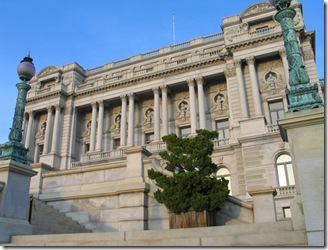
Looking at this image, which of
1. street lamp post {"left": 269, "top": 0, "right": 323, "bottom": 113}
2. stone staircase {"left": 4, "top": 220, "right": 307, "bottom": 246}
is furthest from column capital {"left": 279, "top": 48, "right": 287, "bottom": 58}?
stone staircase {"left": 4, "top": 220, "right": 307, "bottom": 246}

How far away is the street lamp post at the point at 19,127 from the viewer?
1042cm

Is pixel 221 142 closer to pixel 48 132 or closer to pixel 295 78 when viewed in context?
pixel 48 132

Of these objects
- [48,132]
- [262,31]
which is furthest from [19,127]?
[48,132]

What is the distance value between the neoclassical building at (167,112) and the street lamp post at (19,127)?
4294 millimetres

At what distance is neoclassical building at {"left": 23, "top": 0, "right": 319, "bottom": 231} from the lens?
16109 millimetres

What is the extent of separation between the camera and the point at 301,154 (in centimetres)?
679

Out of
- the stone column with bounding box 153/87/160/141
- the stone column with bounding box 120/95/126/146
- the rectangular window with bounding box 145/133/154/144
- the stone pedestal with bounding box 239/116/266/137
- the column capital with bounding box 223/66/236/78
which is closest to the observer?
the stone pedestal with bounding box 239/116/266/137

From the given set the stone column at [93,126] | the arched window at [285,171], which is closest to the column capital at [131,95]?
the stone column at [93,126]

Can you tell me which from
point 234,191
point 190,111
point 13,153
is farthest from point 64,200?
point 190,111

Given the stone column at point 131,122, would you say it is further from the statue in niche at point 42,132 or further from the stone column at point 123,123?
the statue in niche at point 42,132

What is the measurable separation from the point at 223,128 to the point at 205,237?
27947mm

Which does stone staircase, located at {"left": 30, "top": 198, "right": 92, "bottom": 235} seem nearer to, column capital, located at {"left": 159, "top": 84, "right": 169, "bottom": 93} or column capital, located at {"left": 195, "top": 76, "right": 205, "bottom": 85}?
column capital, located at {"left": 159, "top": 84, "right": 169, "bottom": 93}

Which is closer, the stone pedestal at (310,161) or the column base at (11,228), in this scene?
the stone pedestal at (310,161)

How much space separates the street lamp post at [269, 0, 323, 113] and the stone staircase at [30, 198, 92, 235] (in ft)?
33.2
